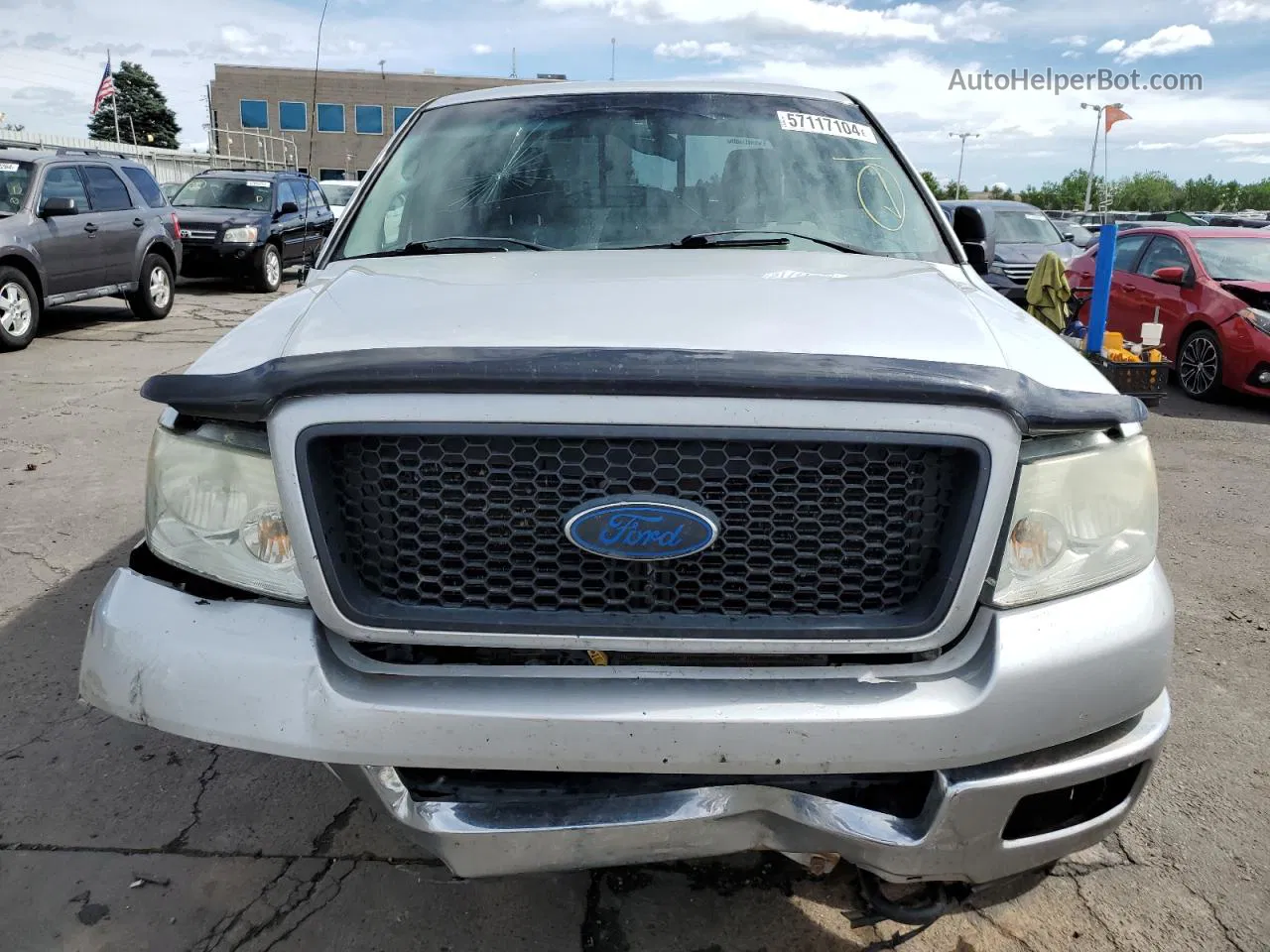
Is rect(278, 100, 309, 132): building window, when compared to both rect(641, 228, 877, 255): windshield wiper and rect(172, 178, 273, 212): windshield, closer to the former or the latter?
rect(172, 178, 273, 212): windshield

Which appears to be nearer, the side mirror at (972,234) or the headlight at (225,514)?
the headlight at (225,514)

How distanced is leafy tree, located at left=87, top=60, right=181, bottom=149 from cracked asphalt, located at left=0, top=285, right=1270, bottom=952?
3189 inches

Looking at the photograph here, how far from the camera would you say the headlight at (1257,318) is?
8836mm

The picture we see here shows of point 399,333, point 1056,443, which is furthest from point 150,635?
point 1056,443

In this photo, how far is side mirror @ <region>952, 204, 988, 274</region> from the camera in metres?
3.38

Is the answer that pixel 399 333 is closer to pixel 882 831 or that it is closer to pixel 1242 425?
pixel 882 831

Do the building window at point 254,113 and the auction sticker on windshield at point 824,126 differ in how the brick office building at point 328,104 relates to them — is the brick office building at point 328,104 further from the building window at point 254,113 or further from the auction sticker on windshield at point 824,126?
the auction sticker on windshield at point 824,126

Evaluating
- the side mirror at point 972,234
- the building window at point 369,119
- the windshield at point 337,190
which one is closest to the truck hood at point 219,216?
the windshield at point 337,190

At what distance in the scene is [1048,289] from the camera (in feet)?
30.0

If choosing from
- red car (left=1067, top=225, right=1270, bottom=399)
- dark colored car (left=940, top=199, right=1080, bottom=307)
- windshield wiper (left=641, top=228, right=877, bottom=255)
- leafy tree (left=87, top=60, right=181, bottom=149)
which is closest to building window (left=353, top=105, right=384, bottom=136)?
leafy tree (left=87, top=60, right=181, bottom=149)

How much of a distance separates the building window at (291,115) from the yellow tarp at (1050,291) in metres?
53.5

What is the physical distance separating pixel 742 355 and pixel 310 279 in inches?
58.9

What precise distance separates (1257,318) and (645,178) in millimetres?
7973

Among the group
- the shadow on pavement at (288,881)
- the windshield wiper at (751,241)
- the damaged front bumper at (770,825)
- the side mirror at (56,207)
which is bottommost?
the shadow on pavement at (288,881)
